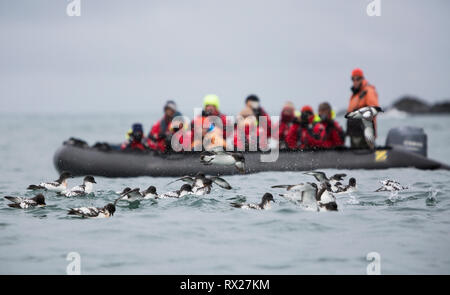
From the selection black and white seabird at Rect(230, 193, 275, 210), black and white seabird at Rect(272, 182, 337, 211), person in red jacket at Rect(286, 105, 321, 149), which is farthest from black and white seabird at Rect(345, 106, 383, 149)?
black and white seabird at Rect(230, 193, 275, 210)

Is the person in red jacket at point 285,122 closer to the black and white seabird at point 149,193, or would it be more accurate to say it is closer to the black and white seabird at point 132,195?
the black and white seabird at point 149,193

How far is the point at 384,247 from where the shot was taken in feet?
25.7

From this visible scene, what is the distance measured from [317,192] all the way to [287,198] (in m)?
0.59

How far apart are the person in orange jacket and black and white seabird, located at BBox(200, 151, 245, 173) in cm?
305

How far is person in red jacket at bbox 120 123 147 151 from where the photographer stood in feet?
51.2

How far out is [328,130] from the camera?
50.2 ft

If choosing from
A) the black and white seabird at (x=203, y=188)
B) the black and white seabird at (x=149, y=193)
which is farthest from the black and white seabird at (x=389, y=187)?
the black and white seabird at (x=149, y=193)

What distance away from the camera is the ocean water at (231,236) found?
23.5 ft

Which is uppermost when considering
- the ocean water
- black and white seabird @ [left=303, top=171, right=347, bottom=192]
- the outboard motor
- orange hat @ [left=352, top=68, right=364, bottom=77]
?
orange hat @ [left=352, top=68, right=364, bottom=77]

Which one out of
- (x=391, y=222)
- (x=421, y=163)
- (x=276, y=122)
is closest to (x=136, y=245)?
(x=391, y=222)

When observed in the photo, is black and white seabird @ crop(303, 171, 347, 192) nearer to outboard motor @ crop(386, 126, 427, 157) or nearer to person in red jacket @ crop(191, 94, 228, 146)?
person in red jacket @ crop(191, 94, 228, 146)

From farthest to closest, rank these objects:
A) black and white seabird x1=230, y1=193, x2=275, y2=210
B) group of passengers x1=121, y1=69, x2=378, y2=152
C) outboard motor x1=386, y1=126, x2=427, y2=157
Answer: outboard motor x1=386, y1=126, x2=427, y2=157, group of passengers x1=121, y1=69, x2=378, y2=152, black and white seabird x1=230, y1=193, x2=275, y2=210

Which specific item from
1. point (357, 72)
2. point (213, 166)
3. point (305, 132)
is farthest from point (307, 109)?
point (213, 166)
